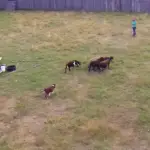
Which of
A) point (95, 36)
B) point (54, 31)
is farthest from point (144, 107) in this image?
point (54, 31)

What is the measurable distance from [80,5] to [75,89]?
12.8 m

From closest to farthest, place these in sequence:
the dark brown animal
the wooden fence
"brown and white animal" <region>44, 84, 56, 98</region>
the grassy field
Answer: the grassy field
"brown and white animal" <region>44, 84, 56, 98</region>
the dark brown animal
the wooden fence

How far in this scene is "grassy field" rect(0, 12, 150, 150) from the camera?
1066 centimetres

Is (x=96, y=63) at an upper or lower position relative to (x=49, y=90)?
upper

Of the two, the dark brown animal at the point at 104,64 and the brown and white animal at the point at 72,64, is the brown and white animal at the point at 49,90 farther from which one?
the dark brown animal at the point at 104,64

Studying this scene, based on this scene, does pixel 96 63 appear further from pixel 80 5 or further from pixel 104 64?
pixel 80 5

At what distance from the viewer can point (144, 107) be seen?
12117 millimetres

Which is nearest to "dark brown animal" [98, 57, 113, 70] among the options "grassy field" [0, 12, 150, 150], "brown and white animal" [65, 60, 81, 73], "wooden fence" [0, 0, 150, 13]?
"grassy field" [0, 12, 150, 150]

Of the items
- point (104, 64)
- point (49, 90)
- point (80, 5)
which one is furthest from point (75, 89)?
point (80, 5)

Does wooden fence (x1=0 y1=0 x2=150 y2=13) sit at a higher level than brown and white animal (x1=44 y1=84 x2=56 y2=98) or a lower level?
higher

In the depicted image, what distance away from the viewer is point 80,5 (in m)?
25.2

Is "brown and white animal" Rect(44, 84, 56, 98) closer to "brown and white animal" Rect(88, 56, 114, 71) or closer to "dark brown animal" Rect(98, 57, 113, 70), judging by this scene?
"brown and white animal" Rect(88, 56, 114, 71)

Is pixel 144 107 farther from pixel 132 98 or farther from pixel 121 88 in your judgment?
pixel 121 88

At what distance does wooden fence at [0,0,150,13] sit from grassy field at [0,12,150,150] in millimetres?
2574
